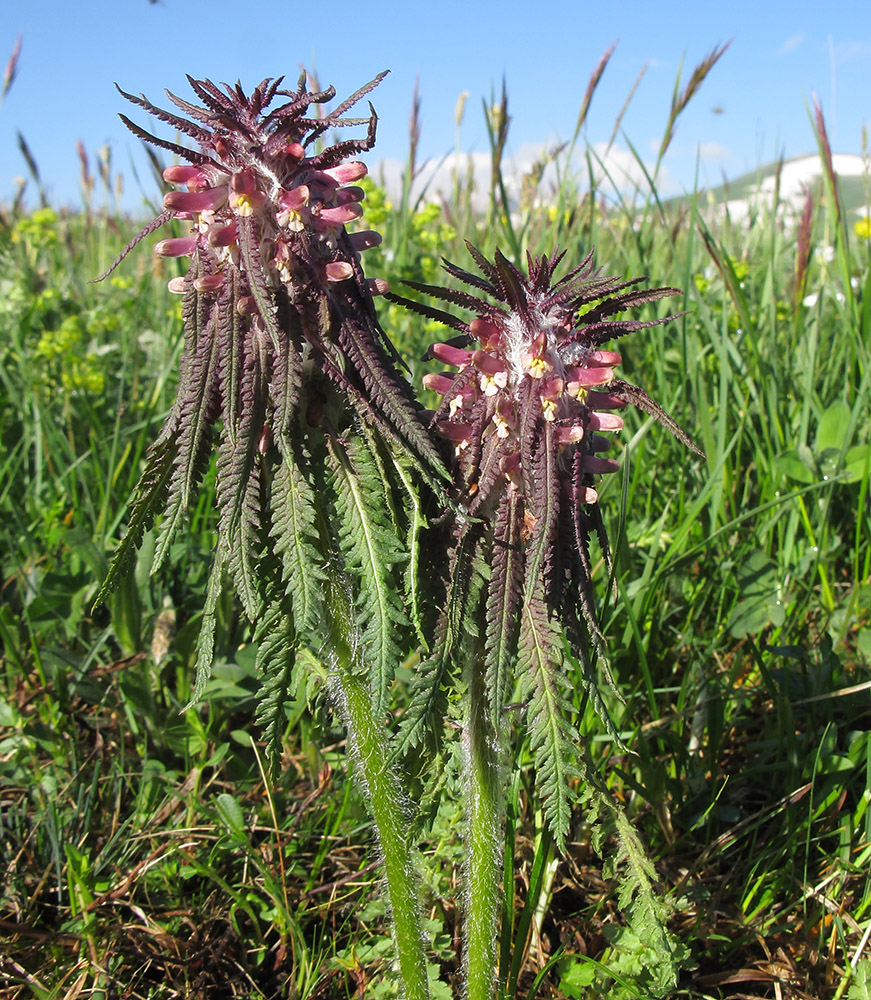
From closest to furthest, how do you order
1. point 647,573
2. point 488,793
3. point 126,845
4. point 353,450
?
point 353,450 → point 488,793 → point 126,845 → point 647,573

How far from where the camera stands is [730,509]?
2.87 meters

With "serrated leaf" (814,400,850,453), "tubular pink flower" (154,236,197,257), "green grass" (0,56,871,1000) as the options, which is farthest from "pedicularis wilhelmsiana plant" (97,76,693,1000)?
"serrated leaf" (814,400,850,453)

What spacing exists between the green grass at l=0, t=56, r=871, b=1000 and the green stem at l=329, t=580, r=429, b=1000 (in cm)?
9

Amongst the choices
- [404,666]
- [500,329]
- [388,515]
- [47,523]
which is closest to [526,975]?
[404,666]

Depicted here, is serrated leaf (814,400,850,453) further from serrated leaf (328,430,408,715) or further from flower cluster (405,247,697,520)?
serrated leaf (328,430,408,715)

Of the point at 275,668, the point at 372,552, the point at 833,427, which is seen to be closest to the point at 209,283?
the point at 372,552

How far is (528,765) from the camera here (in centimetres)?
196

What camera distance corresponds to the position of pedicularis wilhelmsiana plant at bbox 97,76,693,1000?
116 cm

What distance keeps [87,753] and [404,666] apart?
0.92m

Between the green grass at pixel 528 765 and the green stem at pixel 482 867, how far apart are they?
→ 11 centimetres

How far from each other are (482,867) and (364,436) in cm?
83

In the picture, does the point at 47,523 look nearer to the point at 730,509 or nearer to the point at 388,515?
the point at 388,515

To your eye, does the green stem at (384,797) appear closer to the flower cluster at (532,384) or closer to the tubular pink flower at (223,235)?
the flower cluster at (532,384)

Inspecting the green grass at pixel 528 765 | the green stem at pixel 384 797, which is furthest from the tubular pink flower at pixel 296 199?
the green grass at pixel 528 765
